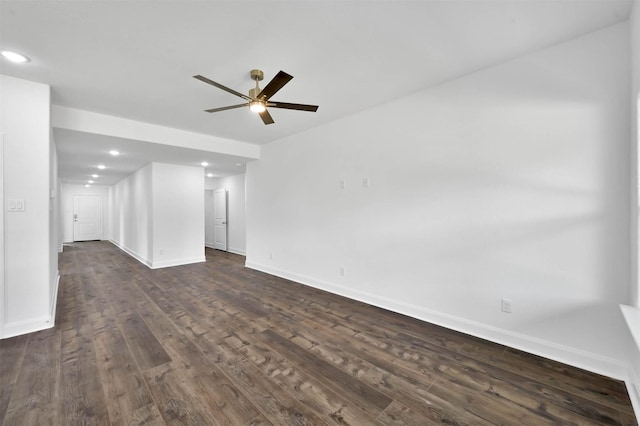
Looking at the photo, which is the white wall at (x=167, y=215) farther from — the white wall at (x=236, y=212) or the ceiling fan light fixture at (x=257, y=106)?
the ceiling fan light fixture at (x=257, y=106)

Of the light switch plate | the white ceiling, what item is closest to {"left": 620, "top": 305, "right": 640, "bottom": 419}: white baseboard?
the white ceiling

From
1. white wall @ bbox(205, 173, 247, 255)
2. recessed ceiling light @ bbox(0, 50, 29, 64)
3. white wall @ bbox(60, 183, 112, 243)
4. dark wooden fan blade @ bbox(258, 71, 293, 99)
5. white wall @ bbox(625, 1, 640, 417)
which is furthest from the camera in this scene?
white wall @ bbox(60, 183, 112, 243)

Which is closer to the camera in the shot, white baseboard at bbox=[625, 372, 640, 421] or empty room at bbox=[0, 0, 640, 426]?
white baseboard at bbox=[625, 372, 640, 421]

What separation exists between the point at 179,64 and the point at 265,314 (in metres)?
2.81

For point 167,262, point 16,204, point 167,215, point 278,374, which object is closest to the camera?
point 278,374

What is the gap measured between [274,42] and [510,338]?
335cm

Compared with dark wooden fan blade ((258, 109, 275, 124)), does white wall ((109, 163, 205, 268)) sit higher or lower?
lower

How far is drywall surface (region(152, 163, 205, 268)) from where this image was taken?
227 inches

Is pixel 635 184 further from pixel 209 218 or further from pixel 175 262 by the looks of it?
pixel 209 218

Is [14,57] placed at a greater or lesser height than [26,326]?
greater

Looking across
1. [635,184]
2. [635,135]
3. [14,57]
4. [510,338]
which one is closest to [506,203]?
[635,184]

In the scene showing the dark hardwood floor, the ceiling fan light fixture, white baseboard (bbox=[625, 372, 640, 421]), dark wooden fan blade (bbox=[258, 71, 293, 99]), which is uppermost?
dark wooden fan blade (bbox=[258, 71, 293, 99])

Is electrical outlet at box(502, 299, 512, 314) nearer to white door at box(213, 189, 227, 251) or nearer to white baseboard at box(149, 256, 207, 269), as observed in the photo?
white baseboard at box(149, 256, 207, 269)

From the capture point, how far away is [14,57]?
227 centimetres
